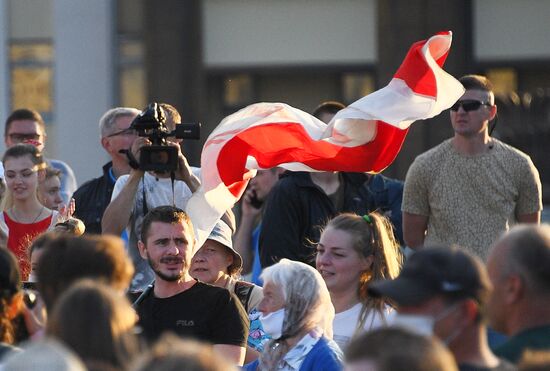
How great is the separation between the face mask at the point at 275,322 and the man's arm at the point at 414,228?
224 centimetres

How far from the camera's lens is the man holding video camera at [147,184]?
22.8ft

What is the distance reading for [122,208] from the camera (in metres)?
7.23

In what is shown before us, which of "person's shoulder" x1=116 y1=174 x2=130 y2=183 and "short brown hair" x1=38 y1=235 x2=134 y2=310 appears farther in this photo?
"person's shoulder" x1=116 y1=174 x2=130 y2=183

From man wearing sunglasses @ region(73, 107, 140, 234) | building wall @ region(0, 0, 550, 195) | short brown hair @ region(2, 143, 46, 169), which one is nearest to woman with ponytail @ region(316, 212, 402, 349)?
man wearing sunglasses @ region(73, 107, 140, 234)

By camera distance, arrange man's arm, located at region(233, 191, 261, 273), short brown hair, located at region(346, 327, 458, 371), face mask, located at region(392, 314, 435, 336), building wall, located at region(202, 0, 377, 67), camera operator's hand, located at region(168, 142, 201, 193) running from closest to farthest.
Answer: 1. short brown hair, located at region(346, 327, 458, 371)
2. face mask, located at region(392, 314, 435, 336)
3. camera operator's hand, located at region(168, 142, 201, 193)
4. man's arm, located at region(233, 191, 261, 273)
5. building wall, located at region(202, 0, 377, 67)

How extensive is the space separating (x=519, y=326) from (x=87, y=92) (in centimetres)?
1387

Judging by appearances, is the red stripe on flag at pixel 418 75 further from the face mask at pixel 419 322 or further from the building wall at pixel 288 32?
the building wall at pixel 288 32

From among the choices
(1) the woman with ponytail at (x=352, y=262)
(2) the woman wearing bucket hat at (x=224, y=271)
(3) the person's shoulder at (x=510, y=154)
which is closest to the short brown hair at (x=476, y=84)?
(3) the person's shoulder at (x=510, y=154)

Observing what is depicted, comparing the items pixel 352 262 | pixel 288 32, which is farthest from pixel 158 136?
pixel 288 32

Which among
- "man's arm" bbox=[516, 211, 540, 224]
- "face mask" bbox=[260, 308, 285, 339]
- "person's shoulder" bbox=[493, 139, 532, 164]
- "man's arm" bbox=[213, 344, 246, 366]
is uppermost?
"person's shoulder" bbox=[493, 139, 532, 164]

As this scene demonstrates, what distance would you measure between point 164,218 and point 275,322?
1004 millimetres

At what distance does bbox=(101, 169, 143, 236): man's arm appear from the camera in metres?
7.19

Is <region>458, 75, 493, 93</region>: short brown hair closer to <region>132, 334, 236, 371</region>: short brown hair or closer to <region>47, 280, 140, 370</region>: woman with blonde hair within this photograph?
<region>47, 280, 140, 370</region>: woman with blonde hair

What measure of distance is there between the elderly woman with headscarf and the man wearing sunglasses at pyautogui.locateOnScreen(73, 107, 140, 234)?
2.38 meters
